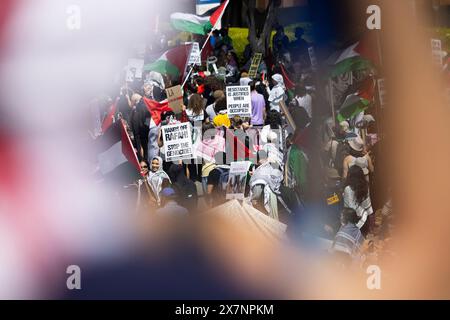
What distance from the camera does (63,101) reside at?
16.4ft

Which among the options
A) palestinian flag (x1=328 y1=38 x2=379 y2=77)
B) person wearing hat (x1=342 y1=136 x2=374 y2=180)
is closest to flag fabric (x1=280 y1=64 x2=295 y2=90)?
palestinian flag (x1=328 y1=38 x2=379 y2=77)

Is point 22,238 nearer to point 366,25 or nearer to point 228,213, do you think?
point 228,213

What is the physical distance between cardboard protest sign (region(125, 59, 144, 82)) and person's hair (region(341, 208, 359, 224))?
57.9 inches

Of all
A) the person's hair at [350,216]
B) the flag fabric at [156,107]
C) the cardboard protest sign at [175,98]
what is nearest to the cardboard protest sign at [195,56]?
the cardboard protest sign at [175,98]

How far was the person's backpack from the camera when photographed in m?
5.12

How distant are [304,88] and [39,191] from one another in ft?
5.57

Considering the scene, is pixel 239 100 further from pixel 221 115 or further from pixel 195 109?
pixel 195 109

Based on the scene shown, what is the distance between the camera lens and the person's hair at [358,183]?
16.7 ft

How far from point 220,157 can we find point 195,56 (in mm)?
625

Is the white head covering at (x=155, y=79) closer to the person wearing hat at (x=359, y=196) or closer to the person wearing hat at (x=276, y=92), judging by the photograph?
the person wearing hat at (x=276, y=92)

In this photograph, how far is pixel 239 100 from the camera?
16.8ft

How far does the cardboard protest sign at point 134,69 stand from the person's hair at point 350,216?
1470 mm

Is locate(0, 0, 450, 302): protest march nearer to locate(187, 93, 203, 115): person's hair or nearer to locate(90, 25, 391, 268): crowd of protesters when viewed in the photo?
locate(90, 25, 391, 268): crowd of protesters

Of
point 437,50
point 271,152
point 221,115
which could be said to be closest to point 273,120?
point 271,152
